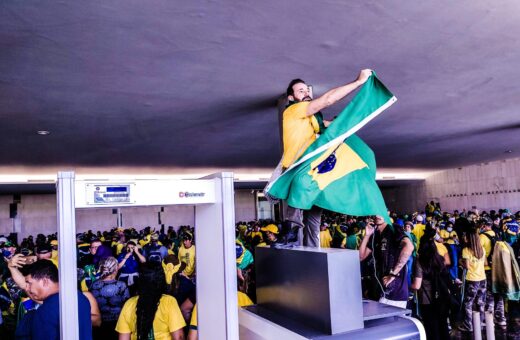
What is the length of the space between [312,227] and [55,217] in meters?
16.5

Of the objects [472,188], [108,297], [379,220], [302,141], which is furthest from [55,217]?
[472,188]

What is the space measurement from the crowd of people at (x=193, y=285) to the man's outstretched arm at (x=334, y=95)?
0.66 metres

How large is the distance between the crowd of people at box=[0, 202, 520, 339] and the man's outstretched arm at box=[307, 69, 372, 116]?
0.66 meters

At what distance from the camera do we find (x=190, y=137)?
308 inches

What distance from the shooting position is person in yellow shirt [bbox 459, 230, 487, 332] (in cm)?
594

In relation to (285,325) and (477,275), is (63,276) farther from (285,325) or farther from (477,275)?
(477,275)

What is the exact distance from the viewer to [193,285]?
4.83 meters

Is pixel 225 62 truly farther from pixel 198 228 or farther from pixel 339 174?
pixel 198 228

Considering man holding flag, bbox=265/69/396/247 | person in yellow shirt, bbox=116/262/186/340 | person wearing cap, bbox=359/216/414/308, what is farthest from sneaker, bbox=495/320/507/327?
man holding flag, bbox=265/69/396/247

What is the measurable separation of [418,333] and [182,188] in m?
1.08

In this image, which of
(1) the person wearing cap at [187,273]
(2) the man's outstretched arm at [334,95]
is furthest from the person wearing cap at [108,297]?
(2) the man's outstretched arm at [334,95]

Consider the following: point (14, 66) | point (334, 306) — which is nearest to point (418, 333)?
point (334, 306)

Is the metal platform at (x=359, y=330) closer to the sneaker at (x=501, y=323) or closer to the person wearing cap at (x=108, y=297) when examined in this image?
the person wearing cap at (x=108, y=297)

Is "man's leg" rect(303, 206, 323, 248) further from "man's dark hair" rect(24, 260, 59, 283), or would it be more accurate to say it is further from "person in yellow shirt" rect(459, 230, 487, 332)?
"person in yellow shirt" rect(459, 230, 487, 332)
